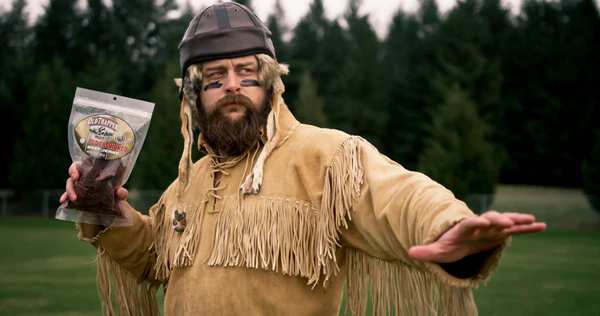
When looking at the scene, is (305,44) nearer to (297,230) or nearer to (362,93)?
(362,93)

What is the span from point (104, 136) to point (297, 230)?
0.79m

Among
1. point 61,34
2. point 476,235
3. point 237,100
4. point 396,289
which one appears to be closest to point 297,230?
point 396,289

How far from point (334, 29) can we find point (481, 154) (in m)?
15.7

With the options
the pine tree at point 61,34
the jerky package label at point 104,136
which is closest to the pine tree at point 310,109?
the pine tree at point 61,34

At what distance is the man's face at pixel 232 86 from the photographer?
2.55m

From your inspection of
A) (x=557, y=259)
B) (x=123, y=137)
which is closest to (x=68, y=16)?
(x=557, y=259)

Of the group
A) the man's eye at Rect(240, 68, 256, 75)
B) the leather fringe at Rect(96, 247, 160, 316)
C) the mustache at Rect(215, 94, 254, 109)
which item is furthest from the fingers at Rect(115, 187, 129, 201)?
the man's eye at Rect(240, 68, 256, 75)

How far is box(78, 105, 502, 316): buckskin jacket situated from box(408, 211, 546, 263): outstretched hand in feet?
0.77

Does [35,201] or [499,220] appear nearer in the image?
[499,220]

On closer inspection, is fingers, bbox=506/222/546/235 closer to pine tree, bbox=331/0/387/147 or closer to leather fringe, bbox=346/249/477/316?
leather fringe, bbox=346/249/477/316

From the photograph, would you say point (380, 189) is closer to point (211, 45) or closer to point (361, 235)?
point (361, 235)

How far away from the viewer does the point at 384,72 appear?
117 ft

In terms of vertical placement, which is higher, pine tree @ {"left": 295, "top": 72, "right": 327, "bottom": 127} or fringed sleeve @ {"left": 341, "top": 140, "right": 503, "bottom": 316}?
pine tree @ {"left": 295, "top": 72, "right": 327, "bottom": 127}

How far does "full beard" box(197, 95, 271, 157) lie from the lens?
8.34ft
